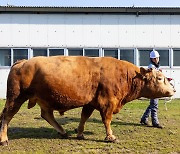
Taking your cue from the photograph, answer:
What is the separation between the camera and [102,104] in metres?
9.15

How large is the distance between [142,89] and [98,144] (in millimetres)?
1703

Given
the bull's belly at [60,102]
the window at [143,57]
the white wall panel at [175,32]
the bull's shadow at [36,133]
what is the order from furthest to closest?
the white wall panel at [175,32]
the window at [143,57]
the bull's shadow at [36,133]
the bull's belly at [60,102]

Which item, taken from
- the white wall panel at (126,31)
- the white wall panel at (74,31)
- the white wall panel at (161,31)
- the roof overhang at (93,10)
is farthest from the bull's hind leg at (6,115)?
the white wall panel at (161,31)

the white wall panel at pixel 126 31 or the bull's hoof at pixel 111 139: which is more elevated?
the white wall panel at pixel 126 31

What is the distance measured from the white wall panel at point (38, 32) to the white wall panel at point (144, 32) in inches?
192

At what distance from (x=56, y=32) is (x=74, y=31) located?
95cm

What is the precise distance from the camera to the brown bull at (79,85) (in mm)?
8859

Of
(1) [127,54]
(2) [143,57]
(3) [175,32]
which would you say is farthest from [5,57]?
(3) [175,32]

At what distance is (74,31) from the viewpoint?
21.9 m

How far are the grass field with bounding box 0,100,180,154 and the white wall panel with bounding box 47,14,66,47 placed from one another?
9558 millimetres

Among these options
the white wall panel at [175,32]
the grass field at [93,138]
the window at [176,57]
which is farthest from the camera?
the window at [176,57]

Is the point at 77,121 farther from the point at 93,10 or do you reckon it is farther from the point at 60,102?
the point at 93,10

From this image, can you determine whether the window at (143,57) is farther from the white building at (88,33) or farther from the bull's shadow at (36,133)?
the bull's shadow at (36,133)

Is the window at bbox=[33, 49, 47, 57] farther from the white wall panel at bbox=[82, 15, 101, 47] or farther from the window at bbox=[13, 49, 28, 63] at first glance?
the white wall panel at bbox=[82, 15, 101, 47]
